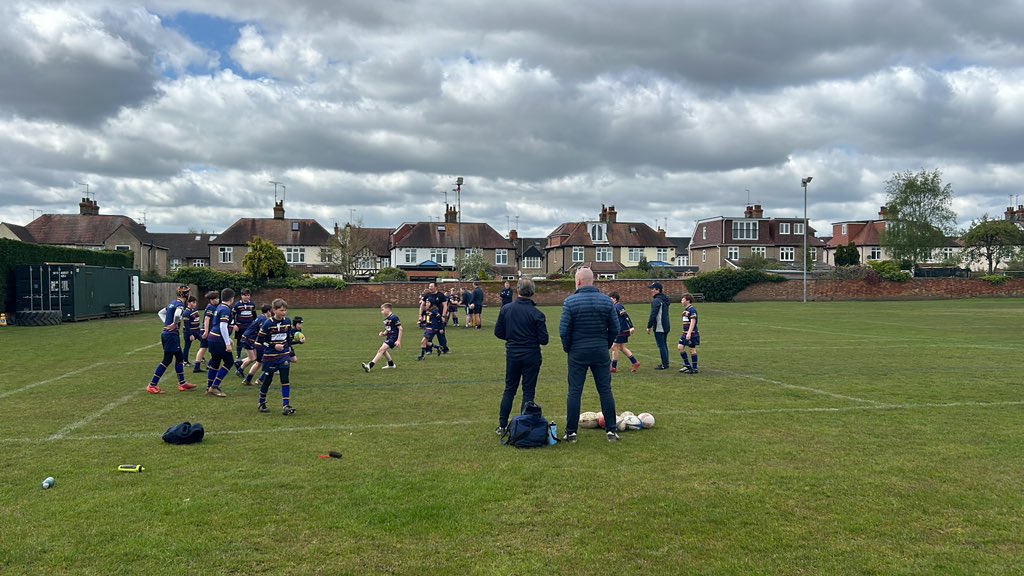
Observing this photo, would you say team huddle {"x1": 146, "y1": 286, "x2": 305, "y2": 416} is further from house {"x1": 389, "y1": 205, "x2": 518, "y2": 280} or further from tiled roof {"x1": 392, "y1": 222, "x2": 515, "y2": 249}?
tiled roof {"x1": 392, "y1": 222, "x2": 515, "y2": 249}

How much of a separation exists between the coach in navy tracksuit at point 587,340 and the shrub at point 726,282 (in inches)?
1877

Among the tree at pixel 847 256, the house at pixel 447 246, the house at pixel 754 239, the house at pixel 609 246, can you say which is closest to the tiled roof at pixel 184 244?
the house at pixel 447 246

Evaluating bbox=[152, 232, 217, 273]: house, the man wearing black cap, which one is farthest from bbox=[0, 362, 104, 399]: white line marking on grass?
bbox=[152, 232, 217, 273]: house

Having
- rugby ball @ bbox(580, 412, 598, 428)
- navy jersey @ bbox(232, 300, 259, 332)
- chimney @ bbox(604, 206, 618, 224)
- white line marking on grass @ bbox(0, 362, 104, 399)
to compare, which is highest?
chimney @ bbox(604, 206, 618, 224)

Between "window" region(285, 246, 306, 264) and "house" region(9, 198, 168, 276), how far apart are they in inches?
549

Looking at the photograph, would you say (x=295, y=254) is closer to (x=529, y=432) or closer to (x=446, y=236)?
(x=446, y=236)

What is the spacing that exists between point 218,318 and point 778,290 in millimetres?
49213

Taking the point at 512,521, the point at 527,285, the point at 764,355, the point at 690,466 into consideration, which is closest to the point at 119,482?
the point at 512,521

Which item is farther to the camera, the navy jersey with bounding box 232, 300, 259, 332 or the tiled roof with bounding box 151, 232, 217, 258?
the tiled roof with bounding box 151, 232, 217, 258

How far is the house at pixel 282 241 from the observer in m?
77.7

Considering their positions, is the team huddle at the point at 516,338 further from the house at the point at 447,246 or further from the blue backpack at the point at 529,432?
the house at the point at 447,246

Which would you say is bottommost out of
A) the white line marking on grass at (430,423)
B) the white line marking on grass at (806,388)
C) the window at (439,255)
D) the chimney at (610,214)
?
the white line marking on grass at (806,388)

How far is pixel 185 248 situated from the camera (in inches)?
3580

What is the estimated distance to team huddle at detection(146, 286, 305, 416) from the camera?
1052 centimetres
